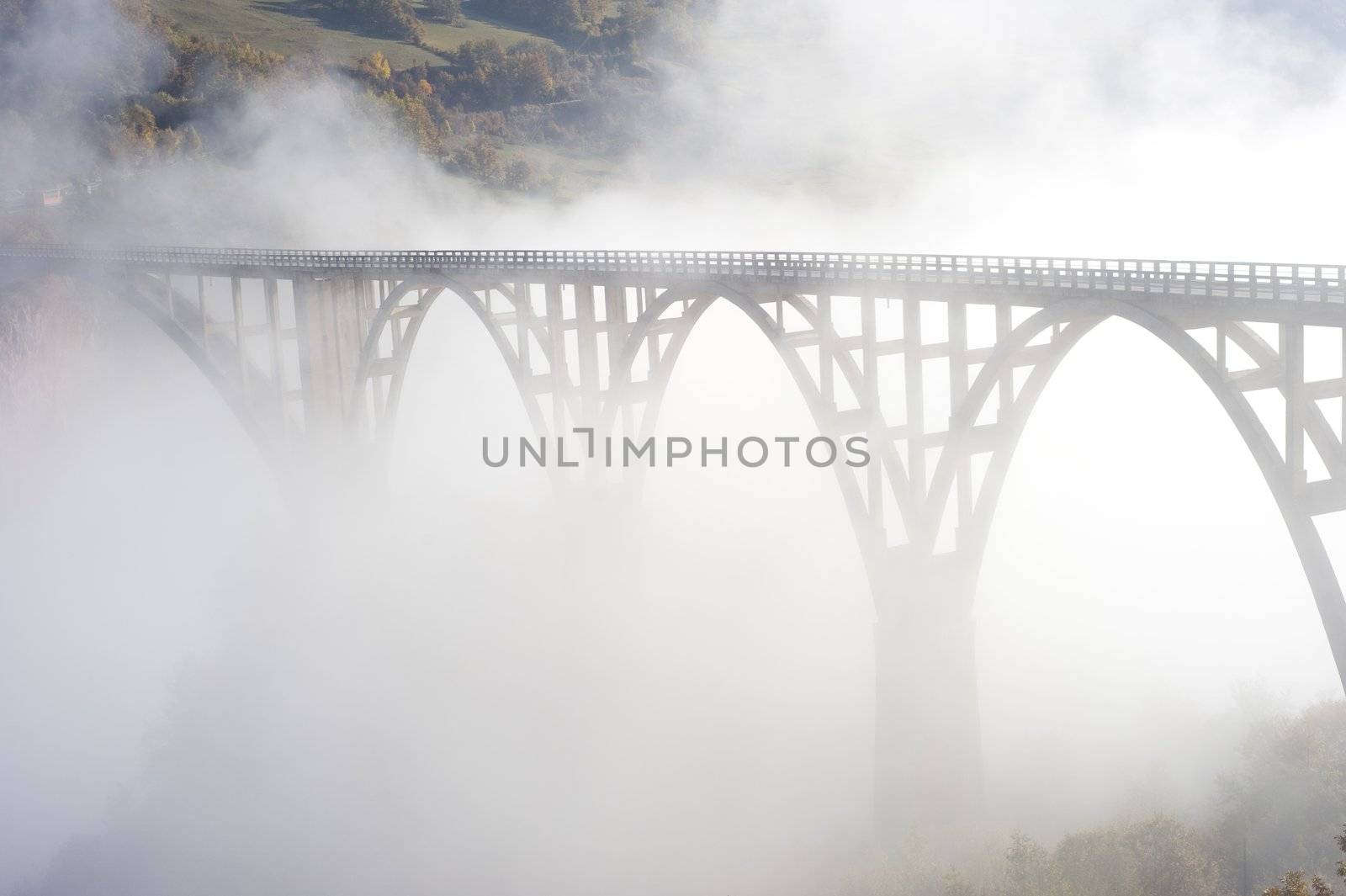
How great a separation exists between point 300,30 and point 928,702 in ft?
392

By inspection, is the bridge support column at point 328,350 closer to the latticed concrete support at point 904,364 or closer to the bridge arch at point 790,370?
the latticed concrete support at point 904,364

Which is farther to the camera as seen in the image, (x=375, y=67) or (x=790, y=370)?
(x=375, y=67)

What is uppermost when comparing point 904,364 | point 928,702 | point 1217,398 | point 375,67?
point 375,67

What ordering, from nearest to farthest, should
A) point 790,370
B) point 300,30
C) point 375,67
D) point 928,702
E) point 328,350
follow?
point 928,702 → point 790,370 → point 328,350 → point 375,67 → point 300,30

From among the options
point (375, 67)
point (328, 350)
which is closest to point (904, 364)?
point (328, 350)

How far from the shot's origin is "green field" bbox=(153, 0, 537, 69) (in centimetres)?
13238

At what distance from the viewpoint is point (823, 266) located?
40.0 metres

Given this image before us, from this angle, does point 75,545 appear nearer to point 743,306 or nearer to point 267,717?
point 267,717

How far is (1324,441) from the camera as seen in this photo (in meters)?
26.8

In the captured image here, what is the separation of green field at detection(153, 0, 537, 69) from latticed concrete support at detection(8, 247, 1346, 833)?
228 feet

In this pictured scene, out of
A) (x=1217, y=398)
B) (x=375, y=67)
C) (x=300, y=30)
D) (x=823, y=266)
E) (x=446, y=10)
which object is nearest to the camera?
(x=1217, y=398)

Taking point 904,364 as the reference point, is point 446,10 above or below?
above

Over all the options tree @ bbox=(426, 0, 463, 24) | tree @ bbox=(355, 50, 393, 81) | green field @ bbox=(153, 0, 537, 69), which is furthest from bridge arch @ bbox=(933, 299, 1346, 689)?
tree @ bbox=(426, 0, 463, 24)

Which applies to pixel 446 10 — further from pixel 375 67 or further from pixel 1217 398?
pixel 1217 398
